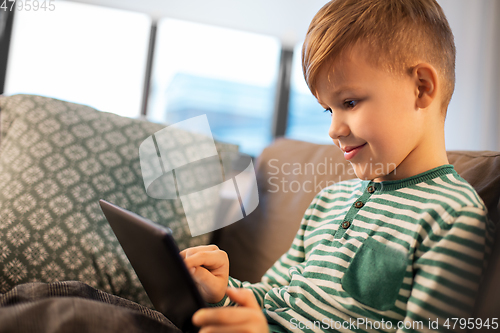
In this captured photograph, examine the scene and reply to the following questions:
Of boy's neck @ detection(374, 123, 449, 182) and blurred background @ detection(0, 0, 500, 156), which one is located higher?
blurred background @ detection(0, 0, 500, 156)

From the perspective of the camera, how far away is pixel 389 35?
518mm

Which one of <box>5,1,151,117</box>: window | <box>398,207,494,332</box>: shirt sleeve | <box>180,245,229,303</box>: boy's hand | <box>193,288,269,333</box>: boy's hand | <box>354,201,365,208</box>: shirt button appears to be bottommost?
<box>180,245,229,303</box>: boy's hand

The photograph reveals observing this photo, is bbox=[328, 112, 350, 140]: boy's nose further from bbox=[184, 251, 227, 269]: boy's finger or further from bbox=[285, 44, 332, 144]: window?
bbox=[285, 44, 332, 144]: window

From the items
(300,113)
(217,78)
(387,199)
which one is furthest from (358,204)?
(217,78)

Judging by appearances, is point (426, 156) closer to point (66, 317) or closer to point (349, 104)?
point (349, 104)

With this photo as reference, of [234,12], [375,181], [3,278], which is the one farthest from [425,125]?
[234,12]

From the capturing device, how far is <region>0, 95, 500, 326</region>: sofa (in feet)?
2.36

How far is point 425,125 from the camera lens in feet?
1.76

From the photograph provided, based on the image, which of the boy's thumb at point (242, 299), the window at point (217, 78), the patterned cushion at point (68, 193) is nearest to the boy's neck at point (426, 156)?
the boy's thumb at point (242, 299)

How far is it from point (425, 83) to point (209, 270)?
1.50ft

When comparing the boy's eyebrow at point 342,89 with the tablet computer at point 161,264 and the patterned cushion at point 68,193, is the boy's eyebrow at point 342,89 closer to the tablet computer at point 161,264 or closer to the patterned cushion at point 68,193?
the tablet computer at point 161,264

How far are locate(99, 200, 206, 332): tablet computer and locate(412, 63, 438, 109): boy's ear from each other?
1.37 feet

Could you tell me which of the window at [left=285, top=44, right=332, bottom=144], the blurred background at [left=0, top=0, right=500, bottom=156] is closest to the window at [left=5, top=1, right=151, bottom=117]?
the blurred background at [left=0, top=0, right=500, bottom=156]

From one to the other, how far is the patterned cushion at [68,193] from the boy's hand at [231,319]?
0.43 m
